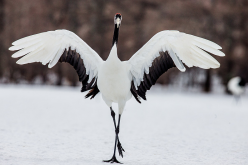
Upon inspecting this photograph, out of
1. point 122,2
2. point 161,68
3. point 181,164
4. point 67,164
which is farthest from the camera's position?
point 122,2

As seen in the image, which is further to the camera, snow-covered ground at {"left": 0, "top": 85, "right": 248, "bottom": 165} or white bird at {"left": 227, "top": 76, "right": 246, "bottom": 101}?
white bird at {"left": 227, "top": 76, "right": 246, "bottom": 101}

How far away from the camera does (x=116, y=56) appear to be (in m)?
5.33

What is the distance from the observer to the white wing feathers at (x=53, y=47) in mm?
5691

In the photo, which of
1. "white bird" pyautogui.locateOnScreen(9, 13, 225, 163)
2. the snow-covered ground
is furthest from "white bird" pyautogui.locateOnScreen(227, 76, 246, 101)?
"white bird" pyautogui.locateOnScreen(9, 13, 225, 163)

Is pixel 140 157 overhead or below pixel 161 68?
below

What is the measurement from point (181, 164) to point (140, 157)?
0.74 metres

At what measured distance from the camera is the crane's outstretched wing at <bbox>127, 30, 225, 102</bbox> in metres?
5.39

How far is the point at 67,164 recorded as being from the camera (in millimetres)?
4859

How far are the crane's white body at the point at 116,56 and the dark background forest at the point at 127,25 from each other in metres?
19.0

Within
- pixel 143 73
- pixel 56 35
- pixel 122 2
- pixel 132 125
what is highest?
pixel 122 2

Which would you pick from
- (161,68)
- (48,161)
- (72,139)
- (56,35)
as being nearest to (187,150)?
(161,68)

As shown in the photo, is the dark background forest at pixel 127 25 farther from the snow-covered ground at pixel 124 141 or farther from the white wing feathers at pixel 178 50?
the white wing feathers at pixel 178 50

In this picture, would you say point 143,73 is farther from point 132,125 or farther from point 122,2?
point 122,2

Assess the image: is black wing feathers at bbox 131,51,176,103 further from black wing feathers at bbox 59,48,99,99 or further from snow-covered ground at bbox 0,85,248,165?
snow-covered ground at bbox 0,85,248,165
